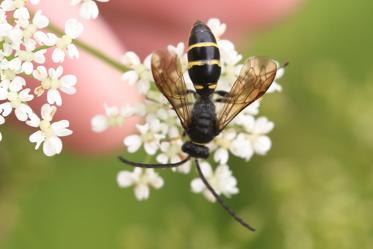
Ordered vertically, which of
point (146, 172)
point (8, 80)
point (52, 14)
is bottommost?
point (146, 172)

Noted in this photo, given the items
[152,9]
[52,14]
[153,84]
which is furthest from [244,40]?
[153,84]

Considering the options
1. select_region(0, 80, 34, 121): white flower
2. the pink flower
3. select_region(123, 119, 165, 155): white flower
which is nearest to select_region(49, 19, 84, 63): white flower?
select_region(0, 80, 34, 121): white flower

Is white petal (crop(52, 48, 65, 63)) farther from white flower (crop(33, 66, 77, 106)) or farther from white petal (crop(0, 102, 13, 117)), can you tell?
white petal (crop(0, 102, 13, 117))

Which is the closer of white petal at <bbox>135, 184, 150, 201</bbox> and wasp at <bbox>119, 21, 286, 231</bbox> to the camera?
wasp at <bbox>119, 21, 286, 231</bbox>

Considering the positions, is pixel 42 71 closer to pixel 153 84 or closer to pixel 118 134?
pixel 153 84

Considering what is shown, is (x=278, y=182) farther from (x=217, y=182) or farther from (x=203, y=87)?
(x=203, y=87)
